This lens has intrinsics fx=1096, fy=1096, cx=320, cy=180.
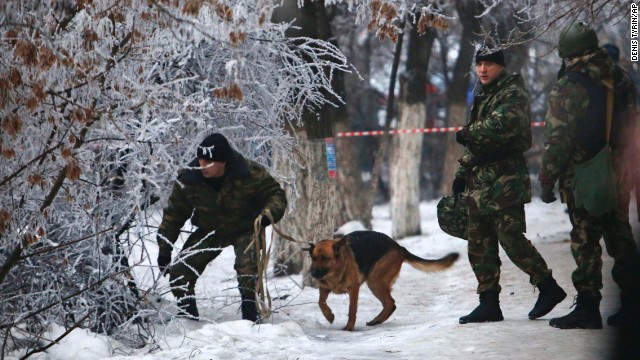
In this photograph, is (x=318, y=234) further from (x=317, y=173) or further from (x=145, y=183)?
(x=145, y=183)

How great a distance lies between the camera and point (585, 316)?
7.40 meters

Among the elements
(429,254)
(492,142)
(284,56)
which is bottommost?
(429,254)

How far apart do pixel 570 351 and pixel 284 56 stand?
4.34 meters

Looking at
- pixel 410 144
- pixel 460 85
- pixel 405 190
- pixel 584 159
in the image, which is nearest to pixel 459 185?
pixel 584 159

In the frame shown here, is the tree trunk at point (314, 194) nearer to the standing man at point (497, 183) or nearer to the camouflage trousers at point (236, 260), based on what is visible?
the camouflage trousers at point (236, 260)

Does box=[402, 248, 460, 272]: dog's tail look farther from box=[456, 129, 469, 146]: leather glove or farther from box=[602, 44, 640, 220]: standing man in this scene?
box=[602, 44, 640, 220]: standing man

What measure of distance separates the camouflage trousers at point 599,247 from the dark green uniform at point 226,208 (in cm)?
235

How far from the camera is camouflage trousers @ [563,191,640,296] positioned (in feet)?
24.4

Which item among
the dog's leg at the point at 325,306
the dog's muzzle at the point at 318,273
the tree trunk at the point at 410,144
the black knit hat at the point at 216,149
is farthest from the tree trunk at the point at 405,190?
the black knit hat at the point at 216,149

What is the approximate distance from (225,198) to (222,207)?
101mm

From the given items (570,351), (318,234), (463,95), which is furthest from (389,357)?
(463,95)

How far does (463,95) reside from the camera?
69.9 ft

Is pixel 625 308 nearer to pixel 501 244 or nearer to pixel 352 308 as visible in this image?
pixel 501 244

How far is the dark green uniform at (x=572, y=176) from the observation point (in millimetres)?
7383
